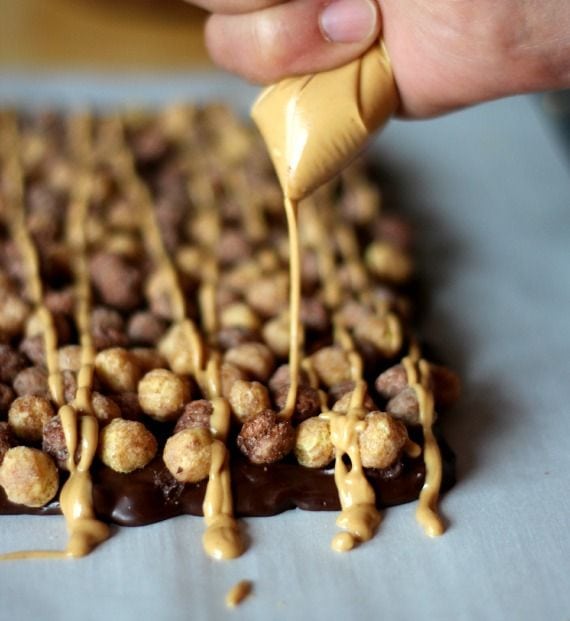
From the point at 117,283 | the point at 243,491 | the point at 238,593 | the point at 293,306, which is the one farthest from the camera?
the point at 117,283

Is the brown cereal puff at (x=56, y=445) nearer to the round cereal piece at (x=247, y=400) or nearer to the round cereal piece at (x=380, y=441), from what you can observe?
the round cereal piece at (x=247, y=400)

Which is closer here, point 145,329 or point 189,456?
point 189,456

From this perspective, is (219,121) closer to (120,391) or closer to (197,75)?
(197,75)

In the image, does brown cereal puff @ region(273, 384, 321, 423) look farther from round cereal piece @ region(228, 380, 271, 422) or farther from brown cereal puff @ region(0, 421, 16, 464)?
brown cereal puff @ region(0, 421, 16, 464)

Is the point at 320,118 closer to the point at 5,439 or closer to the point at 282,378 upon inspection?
the point at 282,378

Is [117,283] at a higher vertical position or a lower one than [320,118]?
lower

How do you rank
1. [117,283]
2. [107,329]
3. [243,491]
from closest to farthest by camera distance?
1. [243,491]
2. [107,329]
3. [117,283]

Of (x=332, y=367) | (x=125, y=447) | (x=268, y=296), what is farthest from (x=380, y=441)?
(x=268, y=296)
